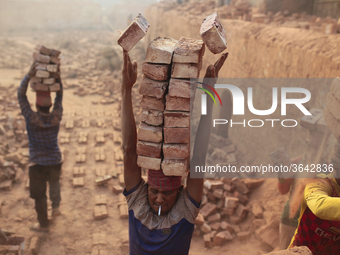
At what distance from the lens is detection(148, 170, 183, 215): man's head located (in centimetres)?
242

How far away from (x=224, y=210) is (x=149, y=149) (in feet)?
12.1

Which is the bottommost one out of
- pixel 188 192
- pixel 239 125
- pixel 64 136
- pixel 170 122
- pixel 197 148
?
pixel 64 136

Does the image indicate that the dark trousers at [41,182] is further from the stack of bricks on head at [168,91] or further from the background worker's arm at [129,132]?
the stack of bricks on head at [168,91]

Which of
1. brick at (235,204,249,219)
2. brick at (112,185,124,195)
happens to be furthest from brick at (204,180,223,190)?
brick at (112,185,124,195)

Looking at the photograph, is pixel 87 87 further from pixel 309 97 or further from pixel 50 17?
pixel 50 17

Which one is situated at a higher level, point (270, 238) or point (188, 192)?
point (188, 192)

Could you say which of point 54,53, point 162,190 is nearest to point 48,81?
point 54,53

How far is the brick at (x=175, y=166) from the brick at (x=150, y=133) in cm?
19

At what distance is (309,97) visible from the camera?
16.7 ft

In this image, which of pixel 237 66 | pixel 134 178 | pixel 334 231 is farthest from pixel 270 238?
pixel 237 66

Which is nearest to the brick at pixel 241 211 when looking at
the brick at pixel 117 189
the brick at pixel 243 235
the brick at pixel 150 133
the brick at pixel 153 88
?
the brick at pixel 243 235

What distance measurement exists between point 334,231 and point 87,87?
12.4 meters

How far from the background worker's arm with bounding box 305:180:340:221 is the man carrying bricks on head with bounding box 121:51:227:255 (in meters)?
0.90

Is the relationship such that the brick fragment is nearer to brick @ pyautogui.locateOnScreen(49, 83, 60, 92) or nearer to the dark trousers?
brick @ pyautogui.locateOnScreen(49, 83, 60, 92)
